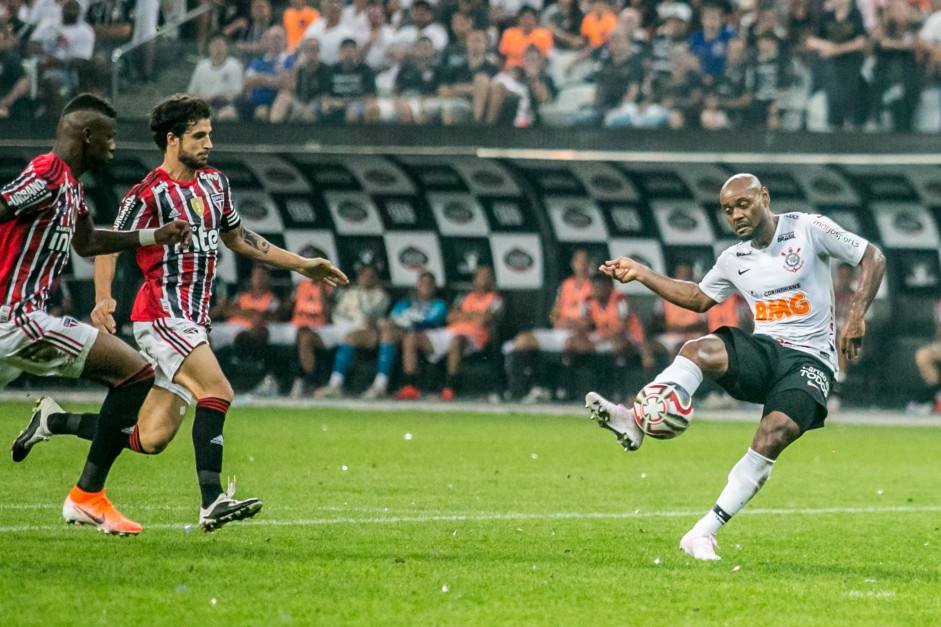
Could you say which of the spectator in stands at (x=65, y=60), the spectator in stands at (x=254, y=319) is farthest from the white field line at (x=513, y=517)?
the spectator in stands at (x=65, y=60)

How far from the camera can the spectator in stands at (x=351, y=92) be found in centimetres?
1838

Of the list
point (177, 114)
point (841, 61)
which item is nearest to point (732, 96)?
point (841, 61)

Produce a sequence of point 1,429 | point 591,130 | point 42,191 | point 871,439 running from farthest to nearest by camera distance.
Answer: point 591,130
point 871,439
point 1,429
point 42,191

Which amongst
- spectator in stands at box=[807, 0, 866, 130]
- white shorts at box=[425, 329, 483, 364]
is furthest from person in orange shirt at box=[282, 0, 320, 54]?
spectator in stands at box=[807, 0, 866, 130]

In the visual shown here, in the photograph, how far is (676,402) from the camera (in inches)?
281

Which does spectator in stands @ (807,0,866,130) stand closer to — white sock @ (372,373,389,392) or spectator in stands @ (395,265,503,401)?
spectator in stands @ (395,265,503,401)

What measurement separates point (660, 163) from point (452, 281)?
3.13 m

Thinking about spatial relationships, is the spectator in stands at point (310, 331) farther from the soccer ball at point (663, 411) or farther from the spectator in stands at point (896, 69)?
the soccer ball at point (663, 411)

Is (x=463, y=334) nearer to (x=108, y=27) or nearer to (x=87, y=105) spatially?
(x=108, y=27)

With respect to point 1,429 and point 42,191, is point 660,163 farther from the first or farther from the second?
point 42,191

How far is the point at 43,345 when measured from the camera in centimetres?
682

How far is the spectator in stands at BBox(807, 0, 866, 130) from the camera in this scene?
17781mm

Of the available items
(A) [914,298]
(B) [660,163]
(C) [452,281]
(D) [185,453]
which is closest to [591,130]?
(B) [660,163]

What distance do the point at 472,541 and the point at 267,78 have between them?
11.9 metres
